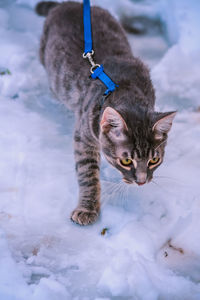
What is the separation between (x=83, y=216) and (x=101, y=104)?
68 centimetres

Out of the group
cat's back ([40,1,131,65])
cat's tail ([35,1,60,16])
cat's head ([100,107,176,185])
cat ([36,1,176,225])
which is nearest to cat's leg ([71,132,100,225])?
cat ([36,1,176,225])

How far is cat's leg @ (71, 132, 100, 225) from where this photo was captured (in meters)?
1.94

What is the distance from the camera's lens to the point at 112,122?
1.69 metres

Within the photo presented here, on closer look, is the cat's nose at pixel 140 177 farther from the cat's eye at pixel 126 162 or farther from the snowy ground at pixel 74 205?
the snowy ground at pixel 74 205

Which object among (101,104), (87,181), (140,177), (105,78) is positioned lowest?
(87,181)

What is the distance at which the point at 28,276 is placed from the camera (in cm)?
157

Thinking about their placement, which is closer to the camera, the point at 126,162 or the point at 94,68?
the point at 126,162

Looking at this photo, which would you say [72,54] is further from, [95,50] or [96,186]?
[96,186]

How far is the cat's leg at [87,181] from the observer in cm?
194

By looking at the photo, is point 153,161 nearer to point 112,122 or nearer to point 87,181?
point 112,122

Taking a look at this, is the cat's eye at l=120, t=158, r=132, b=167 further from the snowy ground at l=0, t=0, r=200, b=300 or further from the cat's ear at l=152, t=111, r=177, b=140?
the snowy ground at l=0, t=0, r=200, b=300

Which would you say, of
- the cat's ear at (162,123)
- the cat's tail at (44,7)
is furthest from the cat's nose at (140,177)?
the cat's tail at (44,7)

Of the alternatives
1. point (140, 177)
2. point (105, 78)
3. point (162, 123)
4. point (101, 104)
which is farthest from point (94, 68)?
A: point (140, 177)

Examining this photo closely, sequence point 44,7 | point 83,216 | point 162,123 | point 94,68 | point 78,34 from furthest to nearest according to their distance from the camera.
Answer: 1. point 44,7
2. point 78,34
3. point 94,68
4. point 83,216
5. point 162,123
